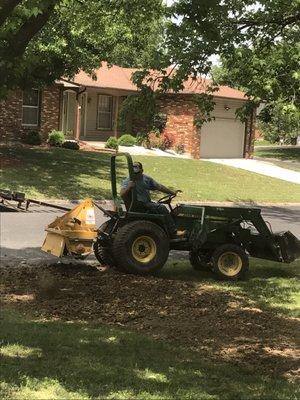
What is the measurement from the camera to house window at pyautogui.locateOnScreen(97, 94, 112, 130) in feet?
113

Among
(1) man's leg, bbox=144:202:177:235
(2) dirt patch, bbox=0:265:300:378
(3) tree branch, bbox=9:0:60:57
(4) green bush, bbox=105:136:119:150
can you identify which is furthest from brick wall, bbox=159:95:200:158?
(3) tree branch, bbox=9:0:60:57

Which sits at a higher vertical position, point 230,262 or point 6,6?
point 6,6

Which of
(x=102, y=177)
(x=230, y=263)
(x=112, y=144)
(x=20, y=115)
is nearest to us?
(x=230, y=263)

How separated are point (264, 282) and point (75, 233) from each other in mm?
2780

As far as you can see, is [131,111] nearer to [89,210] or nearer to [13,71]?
[89,210]

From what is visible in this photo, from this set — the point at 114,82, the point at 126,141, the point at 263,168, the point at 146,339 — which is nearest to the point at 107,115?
the point at 114,82

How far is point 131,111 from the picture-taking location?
29.5ft

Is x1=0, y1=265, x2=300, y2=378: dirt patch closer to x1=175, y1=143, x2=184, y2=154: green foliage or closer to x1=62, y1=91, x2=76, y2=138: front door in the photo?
x1=62, y1=91, x2=76, y2=138: front door

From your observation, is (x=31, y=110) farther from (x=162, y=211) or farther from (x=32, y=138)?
(x=162, y=211)

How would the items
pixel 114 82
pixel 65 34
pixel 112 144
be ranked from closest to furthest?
pixel 65 34, pixel 112 144, pixel 114 82

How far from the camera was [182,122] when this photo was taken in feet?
107

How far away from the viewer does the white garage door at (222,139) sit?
3403 cm

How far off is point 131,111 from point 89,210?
1.72m

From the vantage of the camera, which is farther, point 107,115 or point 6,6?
point 107,115
